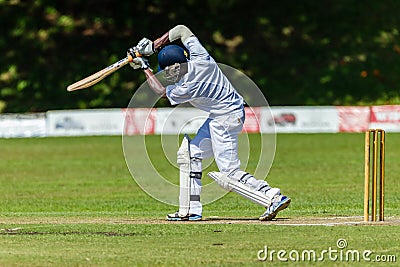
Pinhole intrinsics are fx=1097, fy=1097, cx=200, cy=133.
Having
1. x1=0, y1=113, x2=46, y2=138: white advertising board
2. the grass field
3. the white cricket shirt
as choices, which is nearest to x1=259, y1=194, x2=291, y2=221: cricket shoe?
the grass field

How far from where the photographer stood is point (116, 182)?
2158 cm

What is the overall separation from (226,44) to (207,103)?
32062 millimetres

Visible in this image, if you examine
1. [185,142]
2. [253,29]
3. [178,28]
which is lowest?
[185,142]

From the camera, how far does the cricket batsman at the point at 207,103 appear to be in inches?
469

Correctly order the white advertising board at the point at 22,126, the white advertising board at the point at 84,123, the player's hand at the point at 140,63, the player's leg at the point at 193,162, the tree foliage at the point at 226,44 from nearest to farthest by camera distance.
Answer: the player's hand at the point at 140,63
the player's leg at the point at 193,162
the white advertising board at the point at 84,123
the white advertising board at the point at 22,126
the tree foliage at the point at 226,44

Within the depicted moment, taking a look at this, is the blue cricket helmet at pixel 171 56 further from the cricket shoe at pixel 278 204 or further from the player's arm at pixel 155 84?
the cricket shoe at pixel 278 204

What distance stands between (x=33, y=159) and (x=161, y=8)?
18134 millimetres

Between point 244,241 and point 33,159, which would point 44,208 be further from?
point 33,159

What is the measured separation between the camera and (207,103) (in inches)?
476

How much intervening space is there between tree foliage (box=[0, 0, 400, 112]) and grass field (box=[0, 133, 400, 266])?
15.5 metres

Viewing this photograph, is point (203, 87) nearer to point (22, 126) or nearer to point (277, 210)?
A: point (277, 210)

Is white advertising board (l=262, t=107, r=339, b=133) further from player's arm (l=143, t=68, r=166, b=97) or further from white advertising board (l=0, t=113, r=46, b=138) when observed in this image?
player's arm (l=143, t=68, r=166, b=97)

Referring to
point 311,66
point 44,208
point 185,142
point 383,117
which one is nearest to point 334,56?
point 311,66

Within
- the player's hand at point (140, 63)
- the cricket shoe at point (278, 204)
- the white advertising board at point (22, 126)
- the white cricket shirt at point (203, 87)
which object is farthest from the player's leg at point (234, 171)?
the white advertising board at point (22, 126)
